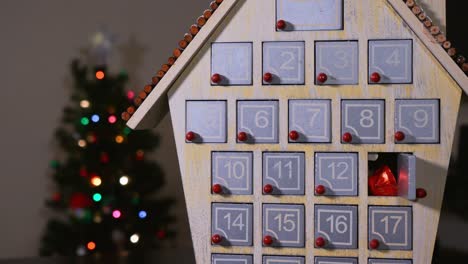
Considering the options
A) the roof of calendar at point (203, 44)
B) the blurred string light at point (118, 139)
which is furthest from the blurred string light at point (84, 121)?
the roof of calendar at point (203, 44)

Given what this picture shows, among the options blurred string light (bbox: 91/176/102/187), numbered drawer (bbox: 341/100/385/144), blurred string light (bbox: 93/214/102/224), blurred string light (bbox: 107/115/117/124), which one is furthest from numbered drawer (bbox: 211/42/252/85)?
blurred string light (bbox: 93/214/102/224)

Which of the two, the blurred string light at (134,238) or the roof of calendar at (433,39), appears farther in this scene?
the blurred string light at (134,238)

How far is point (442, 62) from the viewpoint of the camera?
218 centimetres

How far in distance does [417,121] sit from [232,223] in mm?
743

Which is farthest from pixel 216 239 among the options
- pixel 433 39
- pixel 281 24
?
pixel 433 39

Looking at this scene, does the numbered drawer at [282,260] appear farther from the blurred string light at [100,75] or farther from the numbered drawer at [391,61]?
the blurred string light at [100,75]

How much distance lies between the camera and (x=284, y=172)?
2.30m

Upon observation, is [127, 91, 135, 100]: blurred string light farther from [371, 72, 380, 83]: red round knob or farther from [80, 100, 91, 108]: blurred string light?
[371, 72, 380, 83]: red round knob

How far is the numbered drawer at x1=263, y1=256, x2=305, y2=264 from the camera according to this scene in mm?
2314

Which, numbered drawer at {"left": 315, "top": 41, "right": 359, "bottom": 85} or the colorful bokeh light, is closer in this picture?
numbered drawer at {"left": 315, "top": 41, "right": 359, "bottom": 85}

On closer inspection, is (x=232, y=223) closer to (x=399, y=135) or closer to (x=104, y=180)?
(x=399, y=135)

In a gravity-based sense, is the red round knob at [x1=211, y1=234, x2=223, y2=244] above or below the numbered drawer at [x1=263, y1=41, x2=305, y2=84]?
below

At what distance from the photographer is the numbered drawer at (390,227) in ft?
7.39

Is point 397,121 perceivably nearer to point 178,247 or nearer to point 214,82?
point 214,82
